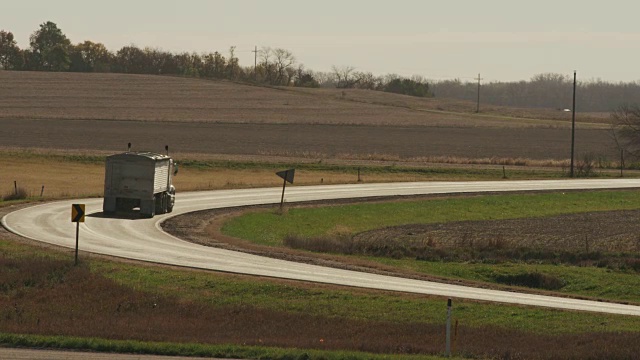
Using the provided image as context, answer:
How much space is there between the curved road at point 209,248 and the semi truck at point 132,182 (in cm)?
80

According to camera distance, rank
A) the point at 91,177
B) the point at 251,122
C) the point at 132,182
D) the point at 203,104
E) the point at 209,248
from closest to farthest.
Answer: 1. the point at 209,248
2. the point at 132,182
3. the point at 91,177
4. the point at 251,122
5. the point at 203,104

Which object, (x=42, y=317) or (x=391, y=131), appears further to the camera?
(x=391, y=131)

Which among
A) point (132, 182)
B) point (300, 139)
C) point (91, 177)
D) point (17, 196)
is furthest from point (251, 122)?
point (132, 182)

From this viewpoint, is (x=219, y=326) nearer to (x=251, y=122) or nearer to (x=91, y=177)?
(x=91, y=177)

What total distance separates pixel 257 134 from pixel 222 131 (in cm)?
399

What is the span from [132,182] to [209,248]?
30.2 ft

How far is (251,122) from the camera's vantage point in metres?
127

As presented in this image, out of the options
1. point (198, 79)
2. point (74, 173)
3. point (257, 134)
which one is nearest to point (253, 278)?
point (74, 173)

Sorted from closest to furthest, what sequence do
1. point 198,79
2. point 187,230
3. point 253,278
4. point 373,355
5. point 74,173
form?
point 373,355, point 253,278, point 187,230, point 74,173, point 198,79

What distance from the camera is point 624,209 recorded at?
205 feet

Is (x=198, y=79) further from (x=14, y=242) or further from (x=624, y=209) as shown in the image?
(x=14, y=242)

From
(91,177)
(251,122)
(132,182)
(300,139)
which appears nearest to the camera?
(132,182)

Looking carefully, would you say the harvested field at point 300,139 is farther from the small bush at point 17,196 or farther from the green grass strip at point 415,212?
the small bush at point 17,196

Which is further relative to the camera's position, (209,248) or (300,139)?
(300,139)
